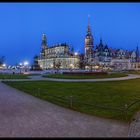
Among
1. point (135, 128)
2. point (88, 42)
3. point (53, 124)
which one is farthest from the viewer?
point (88, 42)

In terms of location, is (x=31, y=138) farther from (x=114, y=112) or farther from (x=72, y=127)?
(x=114, y=112)

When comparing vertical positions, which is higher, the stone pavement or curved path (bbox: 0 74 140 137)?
curved path (bbox: 0 74 140 137)

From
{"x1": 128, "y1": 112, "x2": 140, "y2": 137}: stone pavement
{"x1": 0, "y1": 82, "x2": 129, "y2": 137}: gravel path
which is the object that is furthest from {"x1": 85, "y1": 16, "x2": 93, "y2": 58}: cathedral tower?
{"x1": 128, "y1": 112, "x2": 140, "y2": 137}: stone pavement

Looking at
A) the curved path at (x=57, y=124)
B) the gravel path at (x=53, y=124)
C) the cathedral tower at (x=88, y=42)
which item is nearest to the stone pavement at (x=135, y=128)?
the curved path at (x=57, y=124)

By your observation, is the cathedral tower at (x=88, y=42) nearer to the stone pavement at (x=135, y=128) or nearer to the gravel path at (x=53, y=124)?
the gravel path at (x=53, y=124)

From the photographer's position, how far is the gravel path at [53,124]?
11044 mm

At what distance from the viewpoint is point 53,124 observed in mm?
12602

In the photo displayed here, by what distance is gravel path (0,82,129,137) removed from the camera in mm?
11044

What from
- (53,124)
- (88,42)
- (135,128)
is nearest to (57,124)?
(53,124)

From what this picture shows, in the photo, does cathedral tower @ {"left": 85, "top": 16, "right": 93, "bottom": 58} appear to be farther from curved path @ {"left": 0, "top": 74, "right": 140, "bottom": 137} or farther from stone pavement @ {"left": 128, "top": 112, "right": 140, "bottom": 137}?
stone pavement @ {"left": 128, "top": 112, "right": 140, "bottom": 137}

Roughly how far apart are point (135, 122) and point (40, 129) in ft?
16.1

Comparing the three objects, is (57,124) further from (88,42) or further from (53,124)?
(88,42)

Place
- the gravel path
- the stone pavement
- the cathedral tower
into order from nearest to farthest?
the gravel path → the stone pavement → the cathedral tower

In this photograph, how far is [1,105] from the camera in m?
18.3
